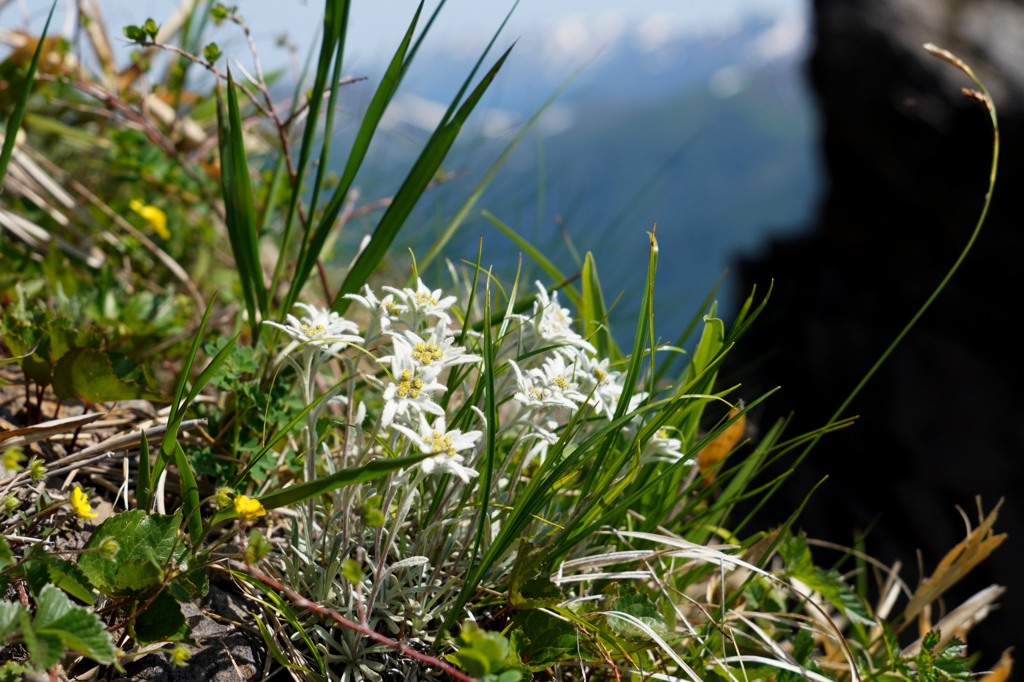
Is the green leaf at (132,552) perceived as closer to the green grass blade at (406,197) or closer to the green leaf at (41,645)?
the green leaf at (41,645)

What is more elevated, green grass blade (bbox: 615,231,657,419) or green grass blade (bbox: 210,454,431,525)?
green grass blade (bbox: 615,231,657,419)

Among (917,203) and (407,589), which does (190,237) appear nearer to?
(407,589)

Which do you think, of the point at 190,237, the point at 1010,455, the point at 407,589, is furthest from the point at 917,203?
the point at 407,589

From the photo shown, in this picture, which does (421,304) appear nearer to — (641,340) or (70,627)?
(641,340)

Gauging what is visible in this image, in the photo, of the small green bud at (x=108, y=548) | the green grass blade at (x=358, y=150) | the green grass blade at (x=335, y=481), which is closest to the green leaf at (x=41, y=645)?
the small green bud at (x=108, y=548)

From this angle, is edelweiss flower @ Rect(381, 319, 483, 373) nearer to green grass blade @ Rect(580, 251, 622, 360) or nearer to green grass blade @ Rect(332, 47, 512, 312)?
green grass blade @ Rect(332, 47, 512, 312)

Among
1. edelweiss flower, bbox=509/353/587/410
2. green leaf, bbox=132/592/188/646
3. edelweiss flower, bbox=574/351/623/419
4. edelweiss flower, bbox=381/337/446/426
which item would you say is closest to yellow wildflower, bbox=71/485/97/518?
green leaf, bbox=132/592/188/646

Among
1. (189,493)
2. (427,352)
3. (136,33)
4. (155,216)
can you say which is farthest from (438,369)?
(155,216)
